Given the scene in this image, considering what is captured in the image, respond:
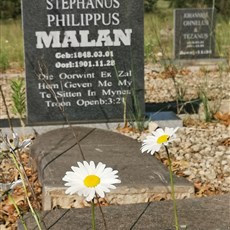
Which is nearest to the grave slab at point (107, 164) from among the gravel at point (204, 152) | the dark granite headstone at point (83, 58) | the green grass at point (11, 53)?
the gravel at point (204, 152)

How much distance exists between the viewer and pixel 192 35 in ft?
44.1

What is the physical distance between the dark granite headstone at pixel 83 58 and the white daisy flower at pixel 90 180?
3.86 metres

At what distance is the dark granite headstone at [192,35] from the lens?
13.2 metres

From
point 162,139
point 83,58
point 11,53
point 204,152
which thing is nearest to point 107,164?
point 204,152

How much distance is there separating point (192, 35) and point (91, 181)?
1186 cm

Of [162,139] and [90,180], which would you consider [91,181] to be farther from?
[162,139]

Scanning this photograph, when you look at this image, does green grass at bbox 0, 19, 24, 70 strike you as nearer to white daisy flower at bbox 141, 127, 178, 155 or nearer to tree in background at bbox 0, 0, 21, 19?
white daisy flower at bbox 141, 127, 178, 155

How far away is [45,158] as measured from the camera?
164 inches

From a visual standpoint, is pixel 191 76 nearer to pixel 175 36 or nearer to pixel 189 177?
pixel 175 36

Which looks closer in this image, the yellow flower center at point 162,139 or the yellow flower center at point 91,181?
the yellow flower center at point 91,181

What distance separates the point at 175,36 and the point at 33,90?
7.85 metres

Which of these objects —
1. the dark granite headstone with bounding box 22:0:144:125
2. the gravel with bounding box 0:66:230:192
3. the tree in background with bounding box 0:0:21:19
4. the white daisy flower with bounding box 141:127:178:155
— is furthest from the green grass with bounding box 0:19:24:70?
the tree in background with bounding box 0:0:21:19

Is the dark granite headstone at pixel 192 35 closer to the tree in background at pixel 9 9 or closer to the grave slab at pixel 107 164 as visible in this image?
the grave slab at pixel 107 164

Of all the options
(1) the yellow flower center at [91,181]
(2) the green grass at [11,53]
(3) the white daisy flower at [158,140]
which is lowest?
(2) the green grass at [11,53]
